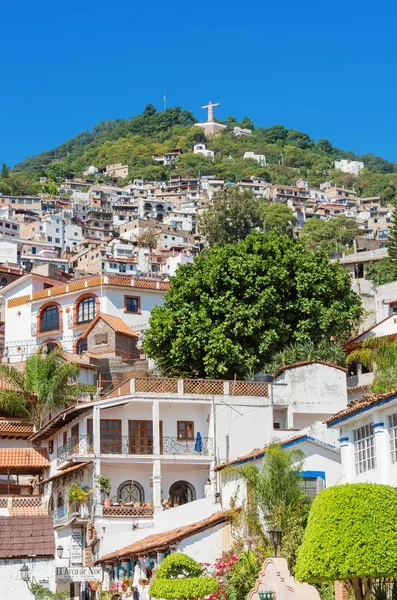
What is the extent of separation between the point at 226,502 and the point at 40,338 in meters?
30.8

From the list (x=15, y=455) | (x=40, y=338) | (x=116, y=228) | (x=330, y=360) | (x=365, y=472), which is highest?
(x=116, y=228)

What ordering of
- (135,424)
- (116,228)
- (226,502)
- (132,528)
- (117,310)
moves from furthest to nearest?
(116,228) → (117,310) → (135,424) → (132,528) → (226,502)

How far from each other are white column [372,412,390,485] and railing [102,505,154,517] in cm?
1434

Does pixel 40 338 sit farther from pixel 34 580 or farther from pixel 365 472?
pixel 365 472

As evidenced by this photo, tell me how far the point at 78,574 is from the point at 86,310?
1063 inches

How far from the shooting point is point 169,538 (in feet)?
105

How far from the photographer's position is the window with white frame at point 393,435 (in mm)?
24234

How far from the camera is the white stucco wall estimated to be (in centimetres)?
3394

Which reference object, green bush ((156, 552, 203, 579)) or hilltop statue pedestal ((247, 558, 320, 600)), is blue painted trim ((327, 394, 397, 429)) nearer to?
hilltop statue pedestal ((247, 558, 320, 600))

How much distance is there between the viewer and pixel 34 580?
113ft

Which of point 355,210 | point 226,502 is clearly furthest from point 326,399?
point 355,210

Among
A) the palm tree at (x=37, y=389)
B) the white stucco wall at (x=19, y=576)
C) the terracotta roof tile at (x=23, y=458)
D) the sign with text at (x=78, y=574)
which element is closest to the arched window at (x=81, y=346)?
the palm tree at (x=37, y=389)

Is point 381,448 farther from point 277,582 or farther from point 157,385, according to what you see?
point 157,385

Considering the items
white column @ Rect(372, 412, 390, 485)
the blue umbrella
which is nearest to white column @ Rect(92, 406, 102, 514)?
the blue umbrella
